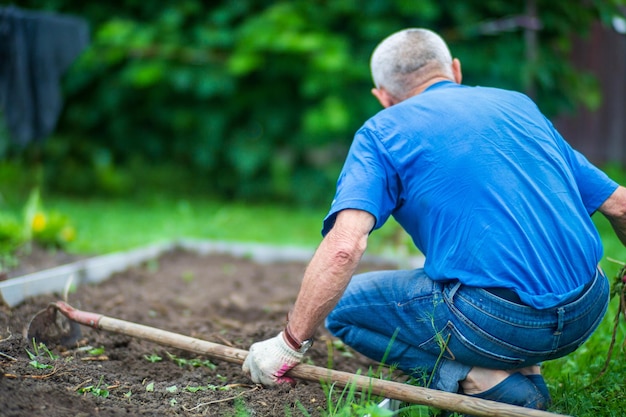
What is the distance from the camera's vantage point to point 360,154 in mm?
2475

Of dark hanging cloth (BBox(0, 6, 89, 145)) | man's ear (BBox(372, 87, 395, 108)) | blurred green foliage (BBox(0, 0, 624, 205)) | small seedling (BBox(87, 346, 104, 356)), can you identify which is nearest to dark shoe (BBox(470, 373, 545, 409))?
man's ear (BBox(372, 87, 395, 108))

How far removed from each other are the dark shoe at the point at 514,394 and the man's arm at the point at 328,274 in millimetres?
717

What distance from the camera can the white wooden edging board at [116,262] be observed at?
358 cm

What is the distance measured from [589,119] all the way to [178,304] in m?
8.69

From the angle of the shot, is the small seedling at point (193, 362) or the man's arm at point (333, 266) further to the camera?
the small seedling at point (193, 362)

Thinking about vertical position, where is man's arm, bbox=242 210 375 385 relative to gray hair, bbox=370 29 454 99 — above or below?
below

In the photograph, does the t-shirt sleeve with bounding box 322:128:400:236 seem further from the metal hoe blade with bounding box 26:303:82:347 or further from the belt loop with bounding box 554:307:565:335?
the metal hoe blade with bounding box 26:303:82:347

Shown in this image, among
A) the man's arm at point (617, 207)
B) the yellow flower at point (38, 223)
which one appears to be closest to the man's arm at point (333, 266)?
the man's arm at point (617, 207)

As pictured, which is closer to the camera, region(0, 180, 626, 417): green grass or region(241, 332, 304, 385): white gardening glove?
region(241, 332, 304, 385): white gardening glove

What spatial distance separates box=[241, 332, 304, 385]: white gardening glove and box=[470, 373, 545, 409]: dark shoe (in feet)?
2.39

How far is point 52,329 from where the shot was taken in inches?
116

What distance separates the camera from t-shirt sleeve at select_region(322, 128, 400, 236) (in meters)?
2.37

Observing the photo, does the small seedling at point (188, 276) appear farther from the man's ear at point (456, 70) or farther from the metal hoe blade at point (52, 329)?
the man's ear at point (456, 70)

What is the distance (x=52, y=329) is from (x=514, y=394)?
6.42ft
